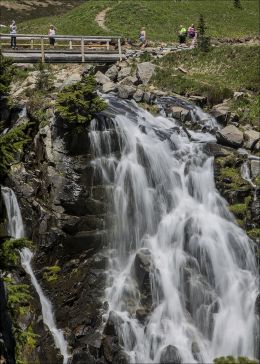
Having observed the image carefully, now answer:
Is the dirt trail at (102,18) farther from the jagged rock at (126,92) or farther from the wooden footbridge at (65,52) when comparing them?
the jagged rock at (126,92)

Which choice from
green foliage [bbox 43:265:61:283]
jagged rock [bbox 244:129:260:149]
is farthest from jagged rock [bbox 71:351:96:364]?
jagged rock [bbox 244:129:260:149]

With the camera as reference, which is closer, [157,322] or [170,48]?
[157,322]

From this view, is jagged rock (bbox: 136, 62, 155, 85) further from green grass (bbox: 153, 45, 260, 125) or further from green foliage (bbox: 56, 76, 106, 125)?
green foliage (bbox: 56, 76, 106, 125)

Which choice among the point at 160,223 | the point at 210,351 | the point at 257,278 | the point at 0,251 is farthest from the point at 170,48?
the point at 0,251

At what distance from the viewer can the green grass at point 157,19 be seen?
49375mm

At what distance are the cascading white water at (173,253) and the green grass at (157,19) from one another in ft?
80.5

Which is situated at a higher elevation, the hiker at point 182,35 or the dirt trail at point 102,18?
the dirt trail at point 102,18

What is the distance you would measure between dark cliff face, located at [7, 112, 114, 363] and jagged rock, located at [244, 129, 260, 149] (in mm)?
8589

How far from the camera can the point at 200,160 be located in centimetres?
2556

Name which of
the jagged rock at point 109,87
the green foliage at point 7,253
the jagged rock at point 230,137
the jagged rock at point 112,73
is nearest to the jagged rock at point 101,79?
the jagged rock at point 109,87

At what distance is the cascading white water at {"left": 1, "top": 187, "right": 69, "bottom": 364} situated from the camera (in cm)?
2078

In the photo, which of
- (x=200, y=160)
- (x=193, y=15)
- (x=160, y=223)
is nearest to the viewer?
(x=160, y=223)

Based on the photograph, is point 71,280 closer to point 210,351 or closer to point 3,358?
point 210,351

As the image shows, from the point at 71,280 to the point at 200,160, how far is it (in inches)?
353
